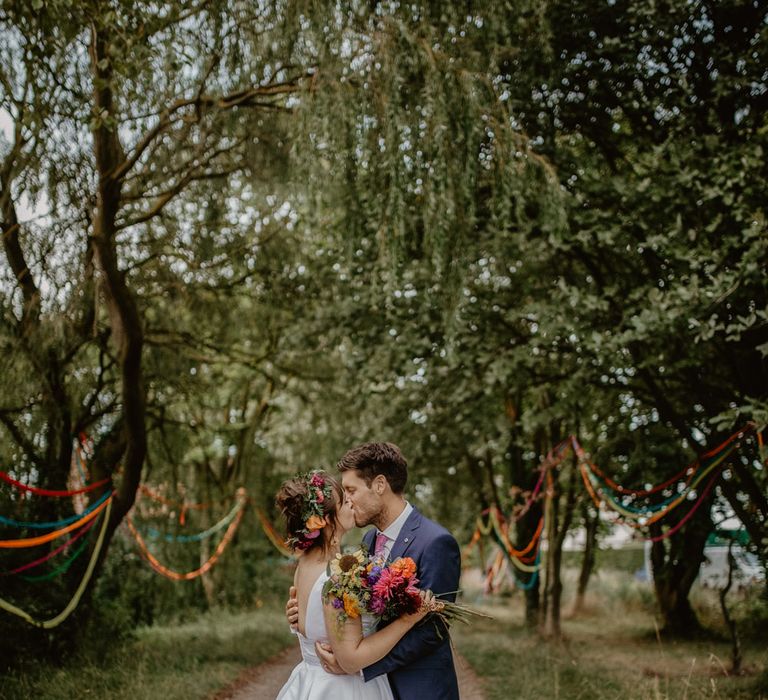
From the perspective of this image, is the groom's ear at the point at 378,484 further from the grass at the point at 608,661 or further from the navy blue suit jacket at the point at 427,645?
the grass at the point at 608,661

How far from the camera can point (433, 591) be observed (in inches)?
114

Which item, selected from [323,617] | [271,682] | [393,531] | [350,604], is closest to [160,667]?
[271,682]

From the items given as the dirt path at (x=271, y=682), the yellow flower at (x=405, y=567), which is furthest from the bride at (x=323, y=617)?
the dirt path at (x=271, y=682)

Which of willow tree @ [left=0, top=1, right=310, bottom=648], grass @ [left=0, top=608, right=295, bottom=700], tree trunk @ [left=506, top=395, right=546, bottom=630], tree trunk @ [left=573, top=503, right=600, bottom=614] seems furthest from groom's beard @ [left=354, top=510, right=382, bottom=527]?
tree trunk @ [left=573, top=503, right=600, bottom=614]

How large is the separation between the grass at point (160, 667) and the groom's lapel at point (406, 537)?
4.51m

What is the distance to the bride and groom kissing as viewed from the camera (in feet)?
9.14

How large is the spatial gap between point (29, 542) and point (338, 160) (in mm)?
4034

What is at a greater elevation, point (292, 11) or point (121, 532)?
point (292, 11)

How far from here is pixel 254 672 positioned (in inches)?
356

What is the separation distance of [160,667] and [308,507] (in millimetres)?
6043

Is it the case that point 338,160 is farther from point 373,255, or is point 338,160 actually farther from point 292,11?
point 373,255

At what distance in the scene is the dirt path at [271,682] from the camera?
7.81 m

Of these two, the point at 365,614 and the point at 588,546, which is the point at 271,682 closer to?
the point at 365,614

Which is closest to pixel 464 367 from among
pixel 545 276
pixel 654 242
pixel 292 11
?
pixel 545 276
